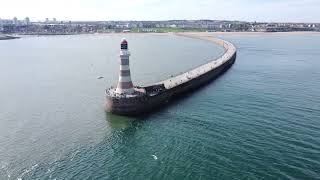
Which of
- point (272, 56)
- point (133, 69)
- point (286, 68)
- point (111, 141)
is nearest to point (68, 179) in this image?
point (111, 141)

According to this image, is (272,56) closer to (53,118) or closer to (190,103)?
(190,103)

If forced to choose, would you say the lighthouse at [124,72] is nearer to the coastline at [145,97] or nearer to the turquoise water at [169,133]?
the coastline at [145,97]

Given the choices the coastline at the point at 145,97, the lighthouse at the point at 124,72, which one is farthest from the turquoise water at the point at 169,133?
the lighthouse at the point at 124,72

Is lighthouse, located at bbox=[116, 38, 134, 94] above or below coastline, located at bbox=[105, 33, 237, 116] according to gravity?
above

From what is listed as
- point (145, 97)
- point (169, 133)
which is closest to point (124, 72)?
point (145, 97)

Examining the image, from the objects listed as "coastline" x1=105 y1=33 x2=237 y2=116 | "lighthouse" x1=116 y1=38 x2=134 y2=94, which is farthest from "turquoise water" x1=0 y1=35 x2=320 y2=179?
"lighthouse" x1=116 y1=38 x2=134 y2=94

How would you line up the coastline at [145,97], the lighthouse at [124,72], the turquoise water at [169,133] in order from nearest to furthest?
the turquoise water at [169,133]
the coastline at [145,97]
the lighthouse at [124,72]

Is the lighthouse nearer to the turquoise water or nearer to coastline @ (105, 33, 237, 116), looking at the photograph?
coastline @ (105, 33, 237, 116)

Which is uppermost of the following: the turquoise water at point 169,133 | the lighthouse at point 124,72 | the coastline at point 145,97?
the lighthouse at point 124,72
